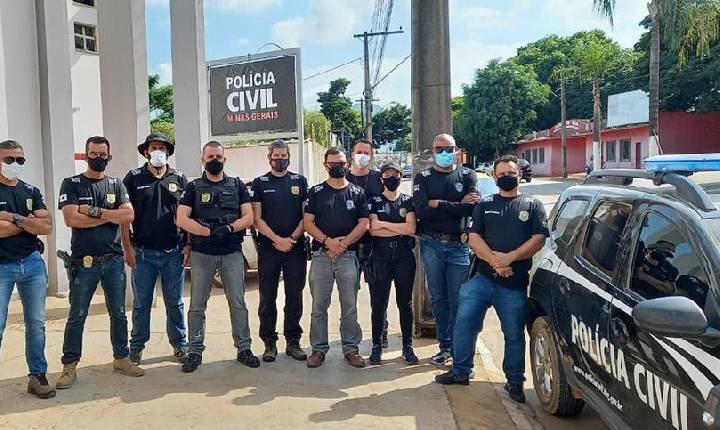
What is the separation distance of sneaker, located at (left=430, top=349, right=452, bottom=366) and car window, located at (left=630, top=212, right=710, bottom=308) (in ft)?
7.77

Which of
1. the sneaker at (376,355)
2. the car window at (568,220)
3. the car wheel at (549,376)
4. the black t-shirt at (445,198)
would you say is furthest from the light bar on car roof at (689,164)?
the sneaker at (376,355)

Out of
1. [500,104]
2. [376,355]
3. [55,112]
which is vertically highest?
[500,104]

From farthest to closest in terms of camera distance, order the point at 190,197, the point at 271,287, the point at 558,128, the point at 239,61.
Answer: the point at 558,128 → the point at 239,61 → the point at 271,287 → the point at 190,197

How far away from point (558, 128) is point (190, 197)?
4586cm

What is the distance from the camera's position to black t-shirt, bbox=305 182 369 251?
17.1 feet

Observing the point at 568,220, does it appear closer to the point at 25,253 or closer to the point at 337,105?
the point at 25,253

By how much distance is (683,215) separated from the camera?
3006mm

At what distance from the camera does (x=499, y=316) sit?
4.67 metres

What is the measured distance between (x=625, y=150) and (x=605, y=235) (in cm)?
3997

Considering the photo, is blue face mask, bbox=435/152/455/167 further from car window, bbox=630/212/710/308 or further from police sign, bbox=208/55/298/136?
police sign, bbox=208/55/298/136

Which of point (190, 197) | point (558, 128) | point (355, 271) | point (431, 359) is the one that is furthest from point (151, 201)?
point (558, 128)

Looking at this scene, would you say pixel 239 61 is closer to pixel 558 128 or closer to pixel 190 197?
pixel 190 197

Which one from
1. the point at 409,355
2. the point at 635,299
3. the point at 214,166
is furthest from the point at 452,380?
the point at 214,166

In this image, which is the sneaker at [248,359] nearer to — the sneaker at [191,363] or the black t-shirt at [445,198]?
the sneaker at [191,363]
